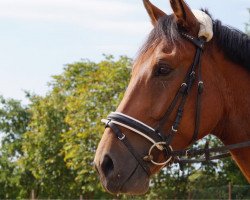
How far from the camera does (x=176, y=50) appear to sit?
4.21 m

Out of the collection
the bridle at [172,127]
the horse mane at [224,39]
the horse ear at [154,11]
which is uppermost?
the horse ear at [154,11]

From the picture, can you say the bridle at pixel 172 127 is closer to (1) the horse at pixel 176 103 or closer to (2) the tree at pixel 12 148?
(1) the horse at pixel 176 103

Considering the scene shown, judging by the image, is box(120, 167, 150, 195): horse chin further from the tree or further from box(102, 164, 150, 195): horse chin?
the tree

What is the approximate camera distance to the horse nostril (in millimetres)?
3836

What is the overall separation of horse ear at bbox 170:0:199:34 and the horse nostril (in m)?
1.30

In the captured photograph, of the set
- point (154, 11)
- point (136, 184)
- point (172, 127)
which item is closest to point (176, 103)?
point (172, 127)

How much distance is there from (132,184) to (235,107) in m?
1.10

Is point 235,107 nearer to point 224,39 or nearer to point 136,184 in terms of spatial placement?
point 224,39

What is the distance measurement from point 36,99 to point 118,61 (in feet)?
Result: 58.2

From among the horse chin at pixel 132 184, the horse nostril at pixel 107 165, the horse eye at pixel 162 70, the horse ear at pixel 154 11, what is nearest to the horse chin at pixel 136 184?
the horse chin at pixel 132 184

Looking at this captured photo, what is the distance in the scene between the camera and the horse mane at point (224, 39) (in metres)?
4.27

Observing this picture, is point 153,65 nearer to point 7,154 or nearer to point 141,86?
point 141,86

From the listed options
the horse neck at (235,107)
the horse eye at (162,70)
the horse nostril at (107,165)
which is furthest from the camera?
the horse neck at (235,107)

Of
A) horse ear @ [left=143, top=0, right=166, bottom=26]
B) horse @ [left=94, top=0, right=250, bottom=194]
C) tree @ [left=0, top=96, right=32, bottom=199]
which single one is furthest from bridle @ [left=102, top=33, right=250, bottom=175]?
tree @ [left=0, top=96, right=32, bottom=199]
